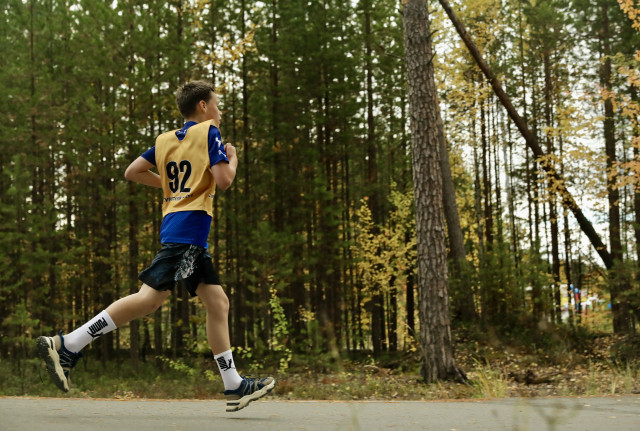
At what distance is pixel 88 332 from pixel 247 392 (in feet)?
3.82

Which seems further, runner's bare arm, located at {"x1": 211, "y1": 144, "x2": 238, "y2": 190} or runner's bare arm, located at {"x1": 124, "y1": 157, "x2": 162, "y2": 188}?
runner's bare arm, located at {"x1": 124, "y1": 157, "x2": 162, "y2": 188}

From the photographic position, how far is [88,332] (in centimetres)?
409

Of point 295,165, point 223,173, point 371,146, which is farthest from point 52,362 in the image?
point 371,146

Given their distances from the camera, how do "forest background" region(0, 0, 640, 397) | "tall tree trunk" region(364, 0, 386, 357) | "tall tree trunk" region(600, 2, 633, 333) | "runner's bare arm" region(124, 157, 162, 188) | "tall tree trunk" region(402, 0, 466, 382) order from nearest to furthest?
"runner's bare arm" region(124, 157, 162, 188) → "tall tree trunk" region(402, 0, 466, 382) → "tall tree trunk" region(600, 2, 633, 333) → "forest background" region(0, 0, 640, 397) → "tall tree trunk" region(364, 0, 386, 357)

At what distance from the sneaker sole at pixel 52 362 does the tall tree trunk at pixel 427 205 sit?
6.97 metres

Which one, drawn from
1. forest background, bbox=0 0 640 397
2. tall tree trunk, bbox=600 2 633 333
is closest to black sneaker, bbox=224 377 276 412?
forest background, bbox=0 0 640 397

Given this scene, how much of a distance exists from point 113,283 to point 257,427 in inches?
749

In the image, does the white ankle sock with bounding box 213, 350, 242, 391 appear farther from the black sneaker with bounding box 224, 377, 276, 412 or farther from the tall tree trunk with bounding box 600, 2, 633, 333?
the tall tree trunk with bounding box 600, 2, 633, 333

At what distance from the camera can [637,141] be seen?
1309 cm

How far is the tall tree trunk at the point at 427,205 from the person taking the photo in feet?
32.6

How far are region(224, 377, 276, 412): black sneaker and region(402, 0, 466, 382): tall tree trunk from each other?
6043mm

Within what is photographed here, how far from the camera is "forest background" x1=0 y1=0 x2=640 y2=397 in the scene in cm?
1723

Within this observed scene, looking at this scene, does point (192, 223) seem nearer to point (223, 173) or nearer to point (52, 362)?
point (223, 173)

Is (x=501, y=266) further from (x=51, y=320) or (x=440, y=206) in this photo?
(x=51, y=320)
